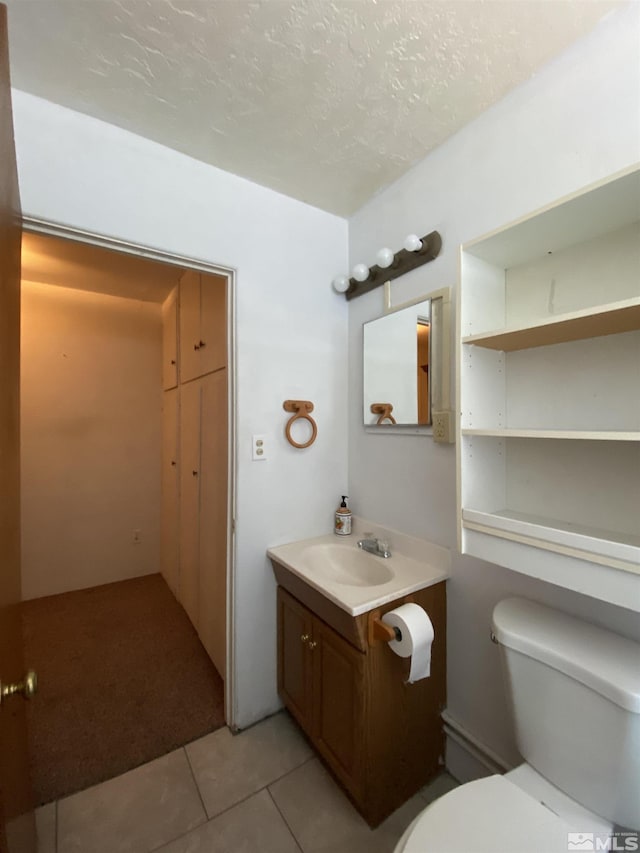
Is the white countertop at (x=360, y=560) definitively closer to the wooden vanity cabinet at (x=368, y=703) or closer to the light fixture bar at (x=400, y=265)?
the wooden vanity cabinet at (x=368, y=703)

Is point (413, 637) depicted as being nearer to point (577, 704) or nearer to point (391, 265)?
point (577, 704)

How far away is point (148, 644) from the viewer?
224 centimetres

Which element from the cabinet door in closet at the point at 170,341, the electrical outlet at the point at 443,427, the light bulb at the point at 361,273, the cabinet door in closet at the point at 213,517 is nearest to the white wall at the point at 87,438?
the cabinet door in closet at the point at 170,341

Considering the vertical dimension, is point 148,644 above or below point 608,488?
below

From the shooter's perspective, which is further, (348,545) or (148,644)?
(148,644)

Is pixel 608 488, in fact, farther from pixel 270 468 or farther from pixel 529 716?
pixel 270 468

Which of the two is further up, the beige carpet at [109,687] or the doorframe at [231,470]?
the doorframe at [231,470]

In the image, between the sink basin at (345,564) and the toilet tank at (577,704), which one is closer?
the toilet tank at (577,704)

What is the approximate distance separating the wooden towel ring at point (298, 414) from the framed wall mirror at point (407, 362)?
280 millimetres

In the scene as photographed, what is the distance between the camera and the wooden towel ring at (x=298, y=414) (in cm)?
Result: 170

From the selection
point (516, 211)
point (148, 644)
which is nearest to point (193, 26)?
point (516, 211)

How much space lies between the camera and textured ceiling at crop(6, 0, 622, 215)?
943mm

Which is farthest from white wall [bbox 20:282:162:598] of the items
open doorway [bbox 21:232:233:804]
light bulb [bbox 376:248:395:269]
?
light bulb [bbox 376:248:395:269]

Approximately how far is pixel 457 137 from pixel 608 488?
137 cm
